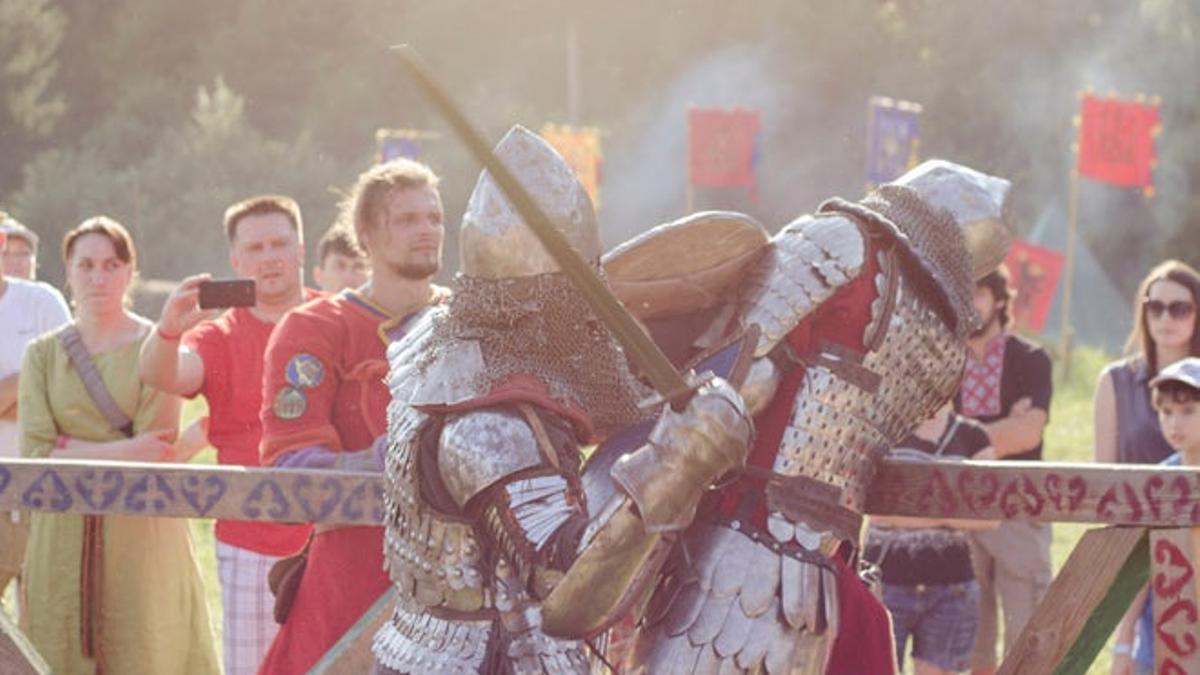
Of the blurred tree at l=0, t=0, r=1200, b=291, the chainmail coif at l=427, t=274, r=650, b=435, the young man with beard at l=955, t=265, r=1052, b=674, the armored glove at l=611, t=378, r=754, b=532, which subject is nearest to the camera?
the armored glove at l=611, t=378, r=754, b=532

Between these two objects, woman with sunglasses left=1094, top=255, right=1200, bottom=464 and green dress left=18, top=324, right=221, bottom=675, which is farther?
woman with sunglasses left=1094, top=255, right=1200, bottom=464

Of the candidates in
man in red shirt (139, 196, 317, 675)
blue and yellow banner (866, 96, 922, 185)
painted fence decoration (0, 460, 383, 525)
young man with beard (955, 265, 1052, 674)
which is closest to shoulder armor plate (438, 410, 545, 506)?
painted fence decoration (0, 460, 383, 525)

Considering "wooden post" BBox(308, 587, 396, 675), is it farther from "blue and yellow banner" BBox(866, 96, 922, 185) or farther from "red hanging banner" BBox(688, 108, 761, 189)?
"red hanging banner" BBox(688, 108, 761, 189)

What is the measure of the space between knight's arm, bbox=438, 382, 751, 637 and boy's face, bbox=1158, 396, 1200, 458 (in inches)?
103

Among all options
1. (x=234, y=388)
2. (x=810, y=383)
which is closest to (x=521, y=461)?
(x=810, y=383)

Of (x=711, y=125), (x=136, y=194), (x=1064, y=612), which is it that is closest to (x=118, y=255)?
(x=1064, y=612)

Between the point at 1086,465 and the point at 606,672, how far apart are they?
40.5 inches

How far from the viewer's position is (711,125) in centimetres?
2006

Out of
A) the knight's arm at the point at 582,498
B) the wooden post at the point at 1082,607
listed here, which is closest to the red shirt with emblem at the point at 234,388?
the wooden post at the point at 1082,607

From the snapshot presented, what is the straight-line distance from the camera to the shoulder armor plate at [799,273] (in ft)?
14.0

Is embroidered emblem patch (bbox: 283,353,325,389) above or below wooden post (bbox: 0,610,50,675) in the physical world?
above

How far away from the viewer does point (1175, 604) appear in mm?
4156

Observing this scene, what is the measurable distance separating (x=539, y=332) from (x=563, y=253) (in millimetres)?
323

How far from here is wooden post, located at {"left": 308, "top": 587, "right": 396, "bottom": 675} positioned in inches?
168
